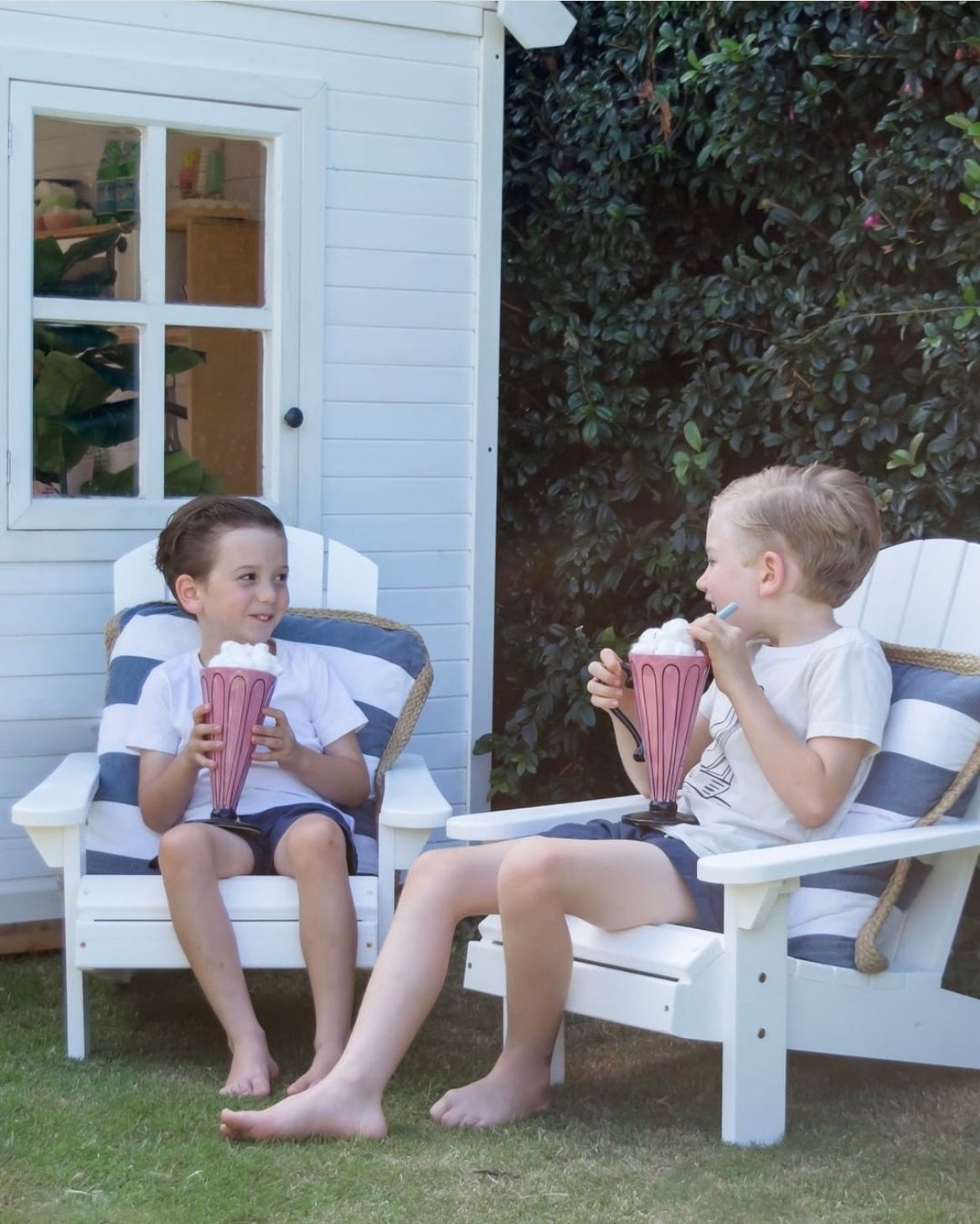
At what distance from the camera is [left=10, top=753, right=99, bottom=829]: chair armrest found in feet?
9.36

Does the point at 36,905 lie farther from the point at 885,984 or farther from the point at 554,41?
the point at 554,41

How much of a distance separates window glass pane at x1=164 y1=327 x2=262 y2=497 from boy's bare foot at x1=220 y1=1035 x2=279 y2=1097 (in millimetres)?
1551

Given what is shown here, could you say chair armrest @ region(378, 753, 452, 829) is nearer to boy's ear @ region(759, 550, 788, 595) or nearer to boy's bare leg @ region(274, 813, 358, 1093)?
boy's bare leg @ region(274, 813, 358, 1093)

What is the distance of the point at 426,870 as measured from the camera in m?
2.64

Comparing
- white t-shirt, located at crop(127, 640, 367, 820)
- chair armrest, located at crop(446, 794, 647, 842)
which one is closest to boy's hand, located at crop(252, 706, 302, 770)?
white t-shirt, located at crop(127, 640, 367, 820)

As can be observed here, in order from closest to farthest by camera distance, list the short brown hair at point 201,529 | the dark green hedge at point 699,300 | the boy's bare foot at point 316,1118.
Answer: the boy's bare foot at point 316,1118 → the short brown hair at point 201,529 → the dark green hedge at point 699,300

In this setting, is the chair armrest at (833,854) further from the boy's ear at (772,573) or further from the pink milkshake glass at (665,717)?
the boy's ear at (772,573)

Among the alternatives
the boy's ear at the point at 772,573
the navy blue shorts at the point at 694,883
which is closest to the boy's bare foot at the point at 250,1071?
the navy blue shorts at the point at 694,883

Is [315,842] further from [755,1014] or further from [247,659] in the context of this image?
[755,1014]

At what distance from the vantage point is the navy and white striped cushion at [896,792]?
2.66 m

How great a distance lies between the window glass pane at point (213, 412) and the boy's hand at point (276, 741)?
107 centimetres

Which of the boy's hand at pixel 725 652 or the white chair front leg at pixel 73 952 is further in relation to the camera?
the white chair front leg at pixel 73 952

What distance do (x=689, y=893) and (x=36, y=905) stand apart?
183 cm

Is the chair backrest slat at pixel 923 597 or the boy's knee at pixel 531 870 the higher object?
the chair backrest slat at pixel 923 597
